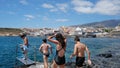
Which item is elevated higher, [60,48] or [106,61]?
[60,48]

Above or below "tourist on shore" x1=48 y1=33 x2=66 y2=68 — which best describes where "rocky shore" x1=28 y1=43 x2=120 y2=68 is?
below

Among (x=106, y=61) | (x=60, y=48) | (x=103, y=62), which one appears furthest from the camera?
(x=106, y=61)

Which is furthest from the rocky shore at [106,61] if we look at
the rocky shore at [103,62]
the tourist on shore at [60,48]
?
the tourist on shore at [60,48]

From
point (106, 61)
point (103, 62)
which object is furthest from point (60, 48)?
point (106, 61)

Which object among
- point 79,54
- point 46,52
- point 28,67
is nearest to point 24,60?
point 28,67

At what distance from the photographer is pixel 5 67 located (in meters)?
31.7

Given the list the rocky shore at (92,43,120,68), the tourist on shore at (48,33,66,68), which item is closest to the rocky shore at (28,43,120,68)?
the rocky shore at (92,43,120,68)

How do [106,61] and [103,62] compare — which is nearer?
[103,62]

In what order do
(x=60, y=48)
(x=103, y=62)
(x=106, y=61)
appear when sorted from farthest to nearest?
(x=106, y=61)
(x=103, y=62)
(x=60, y=48)

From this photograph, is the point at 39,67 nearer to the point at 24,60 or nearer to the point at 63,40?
the point at 24,60

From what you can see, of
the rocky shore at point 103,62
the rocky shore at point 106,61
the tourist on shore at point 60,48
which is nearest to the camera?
the tourist on shore at point 60,48

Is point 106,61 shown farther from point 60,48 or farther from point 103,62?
point 60,48

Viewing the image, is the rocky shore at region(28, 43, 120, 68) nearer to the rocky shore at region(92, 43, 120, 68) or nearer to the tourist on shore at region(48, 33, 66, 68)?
the rocky shore at region(92, 43, 120, 68)

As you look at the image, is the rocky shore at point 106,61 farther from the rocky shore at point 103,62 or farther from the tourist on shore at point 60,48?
the tourist on shore at point 60,48
